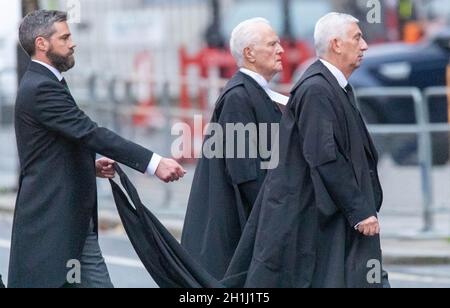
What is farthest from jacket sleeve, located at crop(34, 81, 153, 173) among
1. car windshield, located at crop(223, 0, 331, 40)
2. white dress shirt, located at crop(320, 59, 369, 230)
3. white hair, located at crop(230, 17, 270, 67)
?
car windshield, located at crop(223, 0, 331, 40)

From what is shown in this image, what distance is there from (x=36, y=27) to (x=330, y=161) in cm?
161

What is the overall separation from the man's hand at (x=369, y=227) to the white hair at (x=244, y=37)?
1.53 meters

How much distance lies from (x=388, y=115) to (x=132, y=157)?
9.43m

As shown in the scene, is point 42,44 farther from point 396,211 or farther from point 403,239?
point 396,211

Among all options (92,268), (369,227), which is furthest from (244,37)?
(92,268)

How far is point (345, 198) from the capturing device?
22.9 ft

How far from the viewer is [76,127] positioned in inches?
274

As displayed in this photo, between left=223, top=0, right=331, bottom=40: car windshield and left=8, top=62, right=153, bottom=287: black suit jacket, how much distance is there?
16.7 metres

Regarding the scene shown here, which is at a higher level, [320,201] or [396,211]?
[320,201]

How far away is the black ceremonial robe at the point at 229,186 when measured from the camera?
798cm

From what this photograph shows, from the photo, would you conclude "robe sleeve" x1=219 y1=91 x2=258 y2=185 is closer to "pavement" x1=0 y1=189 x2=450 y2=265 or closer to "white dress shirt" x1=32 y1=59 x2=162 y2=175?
"white dress shirt" x1=32 y1=59 x2=162 y2=175
